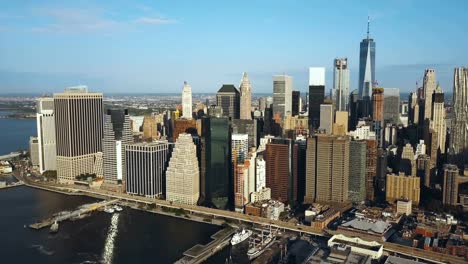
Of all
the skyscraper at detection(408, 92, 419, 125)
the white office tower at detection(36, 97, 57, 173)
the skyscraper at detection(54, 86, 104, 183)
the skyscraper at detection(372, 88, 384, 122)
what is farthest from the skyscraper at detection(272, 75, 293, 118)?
the white office tower at detection(36, 97, 57, 173)

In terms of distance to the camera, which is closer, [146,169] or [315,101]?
[146,169]

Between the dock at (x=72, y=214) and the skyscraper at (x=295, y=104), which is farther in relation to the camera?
the skyscraper at (x=295, y=104)

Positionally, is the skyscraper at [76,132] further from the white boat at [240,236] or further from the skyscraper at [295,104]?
the skyscraper at [295,104]

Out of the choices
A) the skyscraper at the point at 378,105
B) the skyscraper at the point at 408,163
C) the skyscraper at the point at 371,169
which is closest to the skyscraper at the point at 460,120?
the skyscraper at the point at 408,163

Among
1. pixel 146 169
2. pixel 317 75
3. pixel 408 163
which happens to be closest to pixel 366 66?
pixel 317 75

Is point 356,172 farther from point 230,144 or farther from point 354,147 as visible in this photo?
point 230,144

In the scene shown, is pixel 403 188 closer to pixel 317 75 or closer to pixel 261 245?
pixel 261 245
